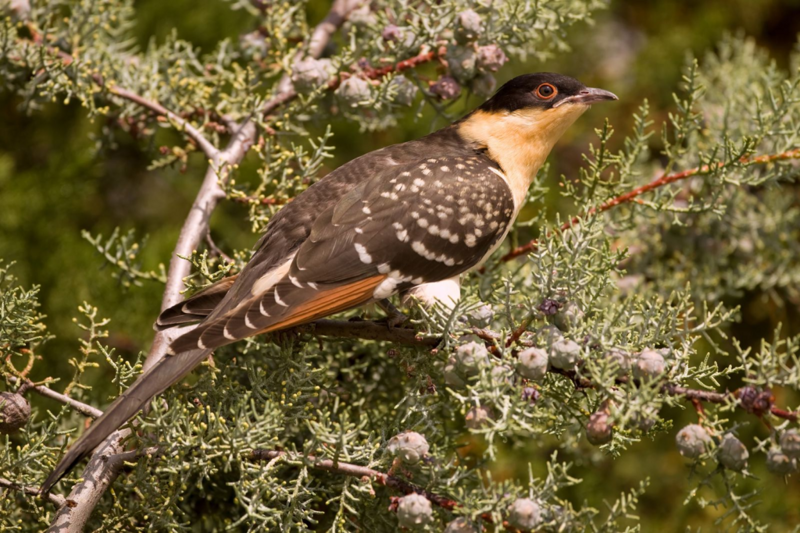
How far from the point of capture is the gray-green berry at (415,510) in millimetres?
1549

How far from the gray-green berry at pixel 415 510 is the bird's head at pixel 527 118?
1355mm

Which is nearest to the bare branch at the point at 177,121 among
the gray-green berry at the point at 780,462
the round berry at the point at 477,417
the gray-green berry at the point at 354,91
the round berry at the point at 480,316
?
the gray-green berry at the point at 354,91

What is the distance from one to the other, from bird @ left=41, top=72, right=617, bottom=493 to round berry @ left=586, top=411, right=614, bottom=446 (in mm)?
785

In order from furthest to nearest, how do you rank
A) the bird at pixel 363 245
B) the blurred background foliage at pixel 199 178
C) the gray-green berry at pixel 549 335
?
the blurred background foliage at pixel 199 178 → the bird at pixel 363 245 → the gray-green berry at pixel 549 335

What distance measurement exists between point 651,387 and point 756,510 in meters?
1.56

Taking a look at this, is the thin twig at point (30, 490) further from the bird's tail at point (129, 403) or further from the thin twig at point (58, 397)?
the thin twig at point (58, 397)

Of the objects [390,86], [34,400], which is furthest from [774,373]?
[34,400]

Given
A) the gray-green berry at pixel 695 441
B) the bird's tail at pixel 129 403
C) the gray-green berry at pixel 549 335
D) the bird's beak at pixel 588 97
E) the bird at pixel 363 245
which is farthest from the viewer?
the bird's beak at pixel 588 97

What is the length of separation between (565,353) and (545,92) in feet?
4.61

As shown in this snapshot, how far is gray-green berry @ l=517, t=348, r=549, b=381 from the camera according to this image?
154cm

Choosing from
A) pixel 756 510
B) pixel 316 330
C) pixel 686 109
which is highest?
pixel 686 109

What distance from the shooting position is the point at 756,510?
9.05ft

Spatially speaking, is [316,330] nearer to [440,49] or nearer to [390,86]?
[390,86]

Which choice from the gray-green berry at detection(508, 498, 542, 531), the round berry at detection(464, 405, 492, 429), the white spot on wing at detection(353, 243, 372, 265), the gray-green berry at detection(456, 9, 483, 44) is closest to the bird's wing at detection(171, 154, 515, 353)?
the white spot on wing at detection(353, 243, 372, 265)
